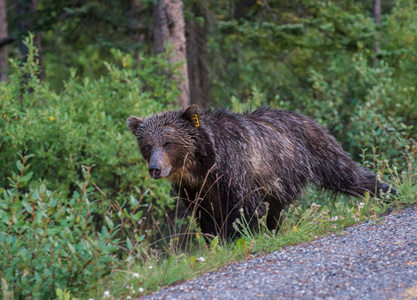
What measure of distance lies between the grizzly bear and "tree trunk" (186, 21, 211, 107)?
321 inches

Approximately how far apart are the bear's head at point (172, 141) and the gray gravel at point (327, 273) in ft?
5.88

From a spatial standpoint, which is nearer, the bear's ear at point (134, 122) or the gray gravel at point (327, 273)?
the gray gravel at point (327, 273)

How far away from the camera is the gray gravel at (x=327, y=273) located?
3.85 m

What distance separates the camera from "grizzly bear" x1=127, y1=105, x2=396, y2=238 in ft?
20.2

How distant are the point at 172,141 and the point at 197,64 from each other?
944 centimetres

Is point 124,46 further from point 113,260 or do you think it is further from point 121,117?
point 113,260

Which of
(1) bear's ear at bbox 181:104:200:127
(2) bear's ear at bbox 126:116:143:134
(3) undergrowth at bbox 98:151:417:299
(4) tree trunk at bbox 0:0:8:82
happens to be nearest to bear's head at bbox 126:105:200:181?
(1) bear's ear at bbox 181:104:200:127

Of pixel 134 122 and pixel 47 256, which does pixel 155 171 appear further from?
pixel 47 256

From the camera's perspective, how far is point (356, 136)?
10180mm

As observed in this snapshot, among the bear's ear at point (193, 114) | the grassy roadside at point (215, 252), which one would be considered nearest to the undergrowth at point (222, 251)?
the grassy roadside at point (215, 252)

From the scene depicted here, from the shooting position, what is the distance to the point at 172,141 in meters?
6.33

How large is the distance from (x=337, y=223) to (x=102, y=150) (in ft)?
15.8

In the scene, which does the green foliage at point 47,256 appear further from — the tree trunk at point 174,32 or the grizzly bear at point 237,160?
the tree trunk at point 174,32

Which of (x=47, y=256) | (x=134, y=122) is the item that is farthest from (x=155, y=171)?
(x=47, y=256)
